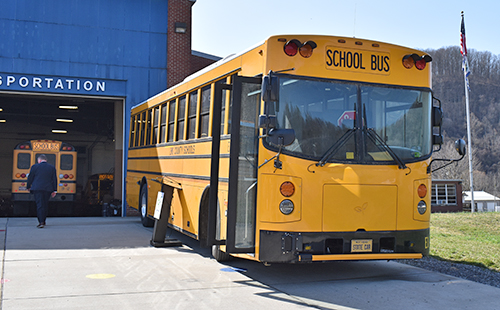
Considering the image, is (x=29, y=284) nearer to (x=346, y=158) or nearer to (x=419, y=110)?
(x=346, y=158)

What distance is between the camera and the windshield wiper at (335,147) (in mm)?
6270

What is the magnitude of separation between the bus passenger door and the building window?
1684 inches

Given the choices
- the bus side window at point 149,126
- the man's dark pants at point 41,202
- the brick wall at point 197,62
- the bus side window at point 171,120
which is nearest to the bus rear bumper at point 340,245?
the bus side window at point 171,120

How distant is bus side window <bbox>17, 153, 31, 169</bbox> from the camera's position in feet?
64.2

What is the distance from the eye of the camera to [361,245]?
21.0 feet

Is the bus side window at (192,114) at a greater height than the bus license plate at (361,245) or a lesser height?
greater

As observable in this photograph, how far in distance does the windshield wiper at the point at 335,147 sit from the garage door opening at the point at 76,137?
11824 millimetres

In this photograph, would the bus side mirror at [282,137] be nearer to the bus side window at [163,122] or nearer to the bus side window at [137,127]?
the bus side window at [163,122]

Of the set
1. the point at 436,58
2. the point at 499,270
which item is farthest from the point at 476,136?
the point at 499,270

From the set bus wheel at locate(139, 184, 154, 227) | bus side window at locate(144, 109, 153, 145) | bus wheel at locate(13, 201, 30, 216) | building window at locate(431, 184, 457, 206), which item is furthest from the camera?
building window at locate(431, 184, 457, 206)

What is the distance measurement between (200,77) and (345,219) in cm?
364

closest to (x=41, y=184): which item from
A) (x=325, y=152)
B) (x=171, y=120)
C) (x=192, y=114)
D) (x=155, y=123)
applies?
(x=155, y=123)

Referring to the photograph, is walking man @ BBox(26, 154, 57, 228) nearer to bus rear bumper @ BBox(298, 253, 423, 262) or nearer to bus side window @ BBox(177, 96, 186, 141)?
bus side window @ BBox(177, 96, 186, 141)

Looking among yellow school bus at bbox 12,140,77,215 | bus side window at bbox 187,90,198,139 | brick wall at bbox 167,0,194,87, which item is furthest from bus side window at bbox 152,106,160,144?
yellow school bus at bbox 12,140,77,215
